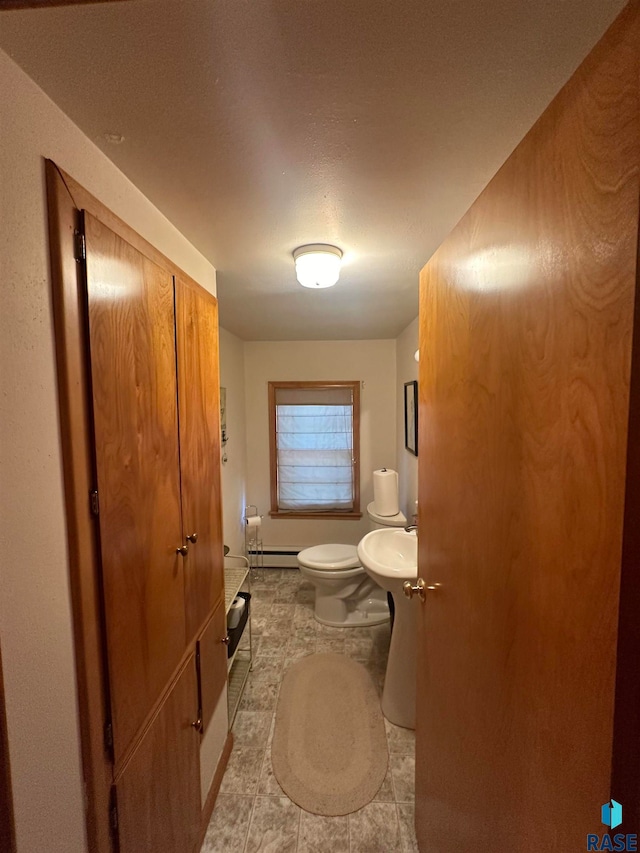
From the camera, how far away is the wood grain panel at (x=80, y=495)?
682mm

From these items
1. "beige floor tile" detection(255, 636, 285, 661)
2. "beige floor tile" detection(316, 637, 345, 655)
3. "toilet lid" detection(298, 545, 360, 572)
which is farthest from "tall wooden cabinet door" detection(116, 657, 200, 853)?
"toilet lid" detection(298, 545, 360, 572)

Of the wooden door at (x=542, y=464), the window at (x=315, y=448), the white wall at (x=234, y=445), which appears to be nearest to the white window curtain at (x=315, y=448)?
the window at (x=315, y=448)

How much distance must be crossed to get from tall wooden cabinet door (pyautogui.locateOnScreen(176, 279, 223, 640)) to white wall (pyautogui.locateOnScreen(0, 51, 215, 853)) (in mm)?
491

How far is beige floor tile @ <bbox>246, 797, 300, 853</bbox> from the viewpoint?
1.31 meters

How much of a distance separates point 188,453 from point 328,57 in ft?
3.49

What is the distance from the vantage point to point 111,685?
80cm

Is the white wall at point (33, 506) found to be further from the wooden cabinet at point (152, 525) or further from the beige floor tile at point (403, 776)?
the beige floor tile at point (403, 776)

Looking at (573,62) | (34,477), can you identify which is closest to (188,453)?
(34,477)

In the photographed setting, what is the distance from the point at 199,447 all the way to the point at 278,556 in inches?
103

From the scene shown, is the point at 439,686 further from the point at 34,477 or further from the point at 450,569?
the point at 34,477

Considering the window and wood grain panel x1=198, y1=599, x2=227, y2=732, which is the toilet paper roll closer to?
the window

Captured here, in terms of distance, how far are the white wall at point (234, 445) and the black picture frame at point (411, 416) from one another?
1.44 m

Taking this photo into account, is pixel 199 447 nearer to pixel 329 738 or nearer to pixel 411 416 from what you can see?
pixel 329 738

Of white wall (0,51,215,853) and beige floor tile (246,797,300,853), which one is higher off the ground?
white wall (0,51,215,853)
